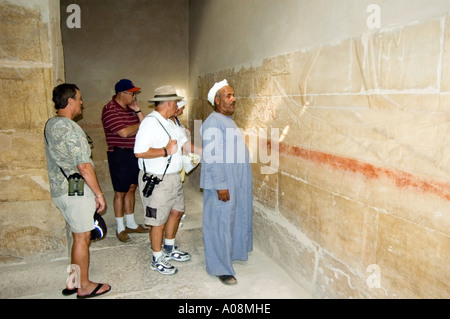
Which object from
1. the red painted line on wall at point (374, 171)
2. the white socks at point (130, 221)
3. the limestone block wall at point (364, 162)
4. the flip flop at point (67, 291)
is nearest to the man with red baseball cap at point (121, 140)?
the white socks at point (130, 221)

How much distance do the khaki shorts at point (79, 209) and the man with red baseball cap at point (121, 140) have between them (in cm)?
130

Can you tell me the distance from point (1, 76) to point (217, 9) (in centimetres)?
307

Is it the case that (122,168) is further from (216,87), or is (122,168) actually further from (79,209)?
(216,87)

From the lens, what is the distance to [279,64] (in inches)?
130

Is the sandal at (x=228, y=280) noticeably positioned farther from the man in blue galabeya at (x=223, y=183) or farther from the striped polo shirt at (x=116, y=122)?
the striped polo shirt at (x=116, y=122)

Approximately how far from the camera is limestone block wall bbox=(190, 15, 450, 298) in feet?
6.06

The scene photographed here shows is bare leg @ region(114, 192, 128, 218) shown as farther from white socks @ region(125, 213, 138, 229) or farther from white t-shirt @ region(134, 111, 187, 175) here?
white t-shirt @ region(134, 111, 187, 175)

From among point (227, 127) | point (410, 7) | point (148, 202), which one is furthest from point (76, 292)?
point (410, 7)

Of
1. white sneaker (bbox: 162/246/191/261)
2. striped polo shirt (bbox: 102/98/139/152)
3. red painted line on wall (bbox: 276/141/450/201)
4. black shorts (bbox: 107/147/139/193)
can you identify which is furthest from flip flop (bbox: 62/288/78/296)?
red painted line on wall (bbox: 276/141/450/201)

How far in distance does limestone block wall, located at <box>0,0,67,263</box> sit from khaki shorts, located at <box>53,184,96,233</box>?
844 mm

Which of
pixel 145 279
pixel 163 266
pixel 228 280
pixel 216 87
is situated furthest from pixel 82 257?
pixel 216 87

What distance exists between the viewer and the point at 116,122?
405cm

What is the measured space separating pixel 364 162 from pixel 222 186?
1320 millimetres

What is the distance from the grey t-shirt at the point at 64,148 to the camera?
266 cm
